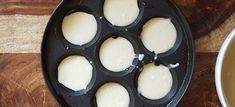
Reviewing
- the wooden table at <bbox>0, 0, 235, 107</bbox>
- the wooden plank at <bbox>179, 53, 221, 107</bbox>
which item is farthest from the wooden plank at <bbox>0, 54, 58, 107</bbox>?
the wooden plank at <bbox>179, 53, 221, 107</bbox>

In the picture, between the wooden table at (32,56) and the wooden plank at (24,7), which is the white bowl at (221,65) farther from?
the wooden plank at (24,7)

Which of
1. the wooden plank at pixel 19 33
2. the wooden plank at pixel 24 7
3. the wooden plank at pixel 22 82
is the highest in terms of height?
the wooden plank at pixel 24 7

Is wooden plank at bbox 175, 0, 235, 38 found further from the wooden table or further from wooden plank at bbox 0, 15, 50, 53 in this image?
wooden plank at bbox 0, 15, 50, 53

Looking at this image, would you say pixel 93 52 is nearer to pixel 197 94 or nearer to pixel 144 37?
pixel 144 37

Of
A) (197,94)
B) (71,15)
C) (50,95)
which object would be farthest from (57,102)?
(197,94)

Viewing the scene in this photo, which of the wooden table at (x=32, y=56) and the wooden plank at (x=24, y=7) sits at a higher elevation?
the wooden plank at (x=24, y=7)

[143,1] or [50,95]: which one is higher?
[143,1]

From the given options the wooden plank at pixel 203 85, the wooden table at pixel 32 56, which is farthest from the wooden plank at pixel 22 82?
the wooden plank at pixel 203 85

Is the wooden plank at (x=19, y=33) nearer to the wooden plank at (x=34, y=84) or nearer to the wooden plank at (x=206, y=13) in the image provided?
the wooden plank at (x=34, y=84)
